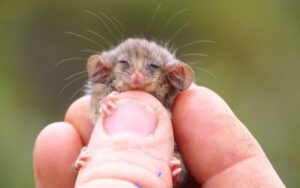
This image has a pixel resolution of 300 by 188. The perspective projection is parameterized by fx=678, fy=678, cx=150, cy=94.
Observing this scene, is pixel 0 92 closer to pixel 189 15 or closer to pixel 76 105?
pixel 189 15

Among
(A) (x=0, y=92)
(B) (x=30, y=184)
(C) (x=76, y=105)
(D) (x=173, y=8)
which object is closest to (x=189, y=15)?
(D) (x=173, y=8)

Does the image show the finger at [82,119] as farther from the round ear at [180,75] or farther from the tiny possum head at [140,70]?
the round ear at [180,75]

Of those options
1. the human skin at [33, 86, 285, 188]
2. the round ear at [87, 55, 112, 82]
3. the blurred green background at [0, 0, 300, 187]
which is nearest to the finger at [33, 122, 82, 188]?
the human skin at [33, 86, 285, 188]

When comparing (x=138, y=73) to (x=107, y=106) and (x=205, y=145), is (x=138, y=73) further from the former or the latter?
(x=205, y=145)

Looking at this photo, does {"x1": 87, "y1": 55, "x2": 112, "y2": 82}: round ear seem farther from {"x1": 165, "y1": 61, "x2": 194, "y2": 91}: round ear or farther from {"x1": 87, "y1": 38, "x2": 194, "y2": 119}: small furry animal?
{"x1": 165, "y1": 61, "x2": 194, "y2": 91}: round ear

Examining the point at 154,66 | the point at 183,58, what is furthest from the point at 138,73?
the point at 183,58

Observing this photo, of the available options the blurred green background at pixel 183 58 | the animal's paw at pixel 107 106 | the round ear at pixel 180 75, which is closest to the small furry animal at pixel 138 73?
the round ear at pixel 180 75
